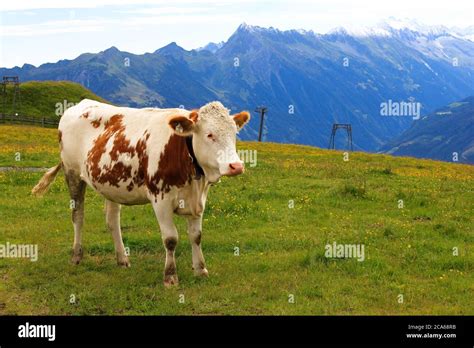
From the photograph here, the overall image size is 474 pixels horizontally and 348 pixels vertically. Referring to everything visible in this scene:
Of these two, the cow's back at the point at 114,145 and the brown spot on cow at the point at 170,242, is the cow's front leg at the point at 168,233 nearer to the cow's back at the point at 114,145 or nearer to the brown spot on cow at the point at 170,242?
the brown spot on cow at the point at 170,242

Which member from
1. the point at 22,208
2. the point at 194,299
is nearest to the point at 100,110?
the point at 194,299

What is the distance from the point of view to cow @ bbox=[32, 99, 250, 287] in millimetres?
11748

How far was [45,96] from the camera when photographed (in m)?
132

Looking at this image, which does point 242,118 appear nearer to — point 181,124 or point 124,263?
point 181,124

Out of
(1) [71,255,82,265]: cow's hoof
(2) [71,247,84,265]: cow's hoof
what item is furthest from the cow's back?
(1) [71,255,82,265]: cow's hoof

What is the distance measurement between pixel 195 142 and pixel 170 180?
3.54 feet

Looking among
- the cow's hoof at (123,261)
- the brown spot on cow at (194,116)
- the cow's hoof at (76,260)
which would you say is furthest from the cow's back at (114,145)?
the cow's hoof at (76,260)

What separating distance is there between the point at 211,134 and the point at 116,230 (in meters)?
4.75

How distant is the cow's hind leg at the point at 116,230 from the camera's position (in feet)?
47.5

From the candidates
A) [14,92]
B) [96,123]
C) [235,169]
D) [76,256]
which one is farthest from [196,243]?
[14,92]

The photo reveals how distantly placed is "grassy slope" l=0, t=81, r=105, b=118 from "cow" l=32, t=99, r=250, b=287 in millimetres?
107929

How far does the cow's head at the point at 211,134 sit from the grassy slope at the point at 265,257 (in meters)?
2.98

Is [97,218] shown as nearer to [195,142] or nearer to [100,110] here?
[100,110]

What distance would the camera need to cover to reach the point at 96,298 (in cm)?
1217
